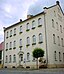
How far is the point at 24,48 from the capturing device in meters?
40.8

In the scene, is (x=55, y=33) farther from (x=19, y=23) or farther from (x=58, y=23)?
(x=19, y=23)

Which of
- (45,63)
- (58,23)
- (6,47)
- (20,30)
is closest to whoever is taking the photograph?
(45,63)

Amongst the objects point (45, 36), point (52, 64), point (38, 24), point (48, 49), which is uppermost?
point (38, 24)

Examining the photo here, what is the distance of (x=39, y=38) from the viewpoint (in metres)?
37.0

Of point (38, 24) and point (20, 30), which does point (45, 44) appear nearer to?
point (38, 24)

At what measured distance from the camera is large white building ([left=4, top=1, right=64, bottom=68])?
118 ft

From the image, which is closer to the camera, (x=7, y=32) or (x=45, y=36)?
(x=45, y=36)

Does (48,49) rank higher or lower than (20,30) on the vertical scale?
lower

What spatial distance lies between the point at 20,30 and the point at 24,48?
191 inches

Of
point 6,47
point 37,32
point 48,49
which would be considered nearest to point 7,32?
point 6,47

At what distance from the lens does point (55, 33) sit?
38.3 meters

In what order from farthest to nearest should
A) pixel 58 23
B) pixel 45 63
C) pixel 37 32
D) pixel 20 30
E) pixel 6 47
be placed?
pixel 6 47 < pixel 20 30 < pixel 58 23 < pixel 37 32 < pixel 45 63

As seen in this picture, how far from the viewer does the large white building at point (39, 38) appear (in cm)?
3597

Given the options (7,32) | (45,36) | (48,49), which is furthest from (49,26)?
(7,32)
